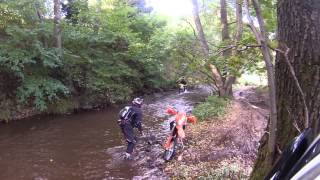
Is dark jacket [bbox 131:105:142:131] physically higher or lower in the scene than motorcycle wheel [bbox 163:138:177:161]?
higher

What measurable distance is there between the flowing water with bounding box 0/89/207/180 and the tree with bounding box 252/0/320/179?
6.14 meters

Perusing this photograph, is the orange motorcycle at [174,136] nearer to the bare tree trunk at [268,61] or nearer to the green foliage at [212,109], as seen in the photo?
the green foliage at [212,109]

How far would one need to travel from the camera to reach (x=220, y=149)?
1043 centimetres

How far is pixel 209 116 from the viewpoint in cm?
1488

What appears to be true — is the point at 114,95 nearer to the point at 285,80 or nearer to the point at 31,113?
the point at 31,113

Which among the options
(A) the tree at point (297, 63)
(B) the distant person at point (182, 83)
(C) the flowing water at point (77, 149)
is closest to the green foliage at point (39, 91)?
(C) the flowing water at point (77, 149)

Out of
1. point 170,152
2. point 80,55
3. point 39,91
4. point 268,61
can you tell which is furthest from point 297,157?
point 80,55

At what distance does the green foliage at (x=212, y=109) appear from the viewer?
1490 cm

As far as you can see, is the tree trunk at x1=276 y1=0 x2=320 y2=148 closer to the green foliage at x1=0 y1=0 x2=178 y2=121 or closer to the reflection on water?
the reflection on water

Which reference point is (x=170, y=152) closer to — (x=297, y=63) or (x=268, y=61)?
(x=297, y=63)

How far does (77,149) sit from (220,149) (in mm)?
4760

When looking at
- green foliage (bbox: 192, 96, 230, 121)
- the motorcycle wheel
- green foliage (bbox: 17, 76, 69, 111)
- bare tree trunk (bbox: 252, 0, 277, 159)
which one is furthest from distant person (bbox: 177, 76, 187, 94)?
bare tree trunk (bbox: 252, 0, 277, 159)

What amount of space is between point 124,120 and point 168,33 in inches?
614

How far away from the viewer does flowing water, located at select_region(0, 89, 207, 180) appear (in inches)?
399
